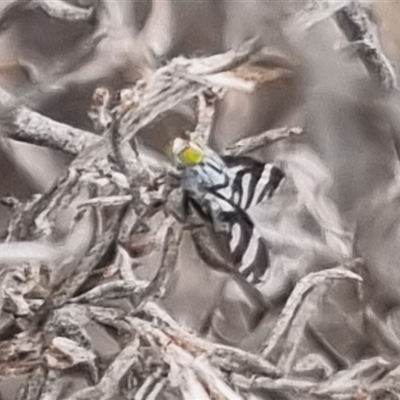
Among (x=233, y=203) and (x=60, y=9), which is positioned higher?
(x=60, y=9)

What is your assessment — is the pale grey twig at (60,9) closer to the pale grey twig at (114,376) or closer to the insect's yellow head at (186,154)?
the insect's yellow head at (186,154)

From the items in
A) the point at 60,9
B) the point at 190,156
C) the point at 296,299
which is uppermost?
the point at 60,9

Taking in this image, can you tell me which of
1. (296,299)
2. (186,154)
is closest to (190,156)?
(186,154)

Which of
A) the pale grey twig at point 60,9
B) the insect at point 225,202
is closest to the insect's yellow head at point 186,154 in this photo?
the insect at point 225,202

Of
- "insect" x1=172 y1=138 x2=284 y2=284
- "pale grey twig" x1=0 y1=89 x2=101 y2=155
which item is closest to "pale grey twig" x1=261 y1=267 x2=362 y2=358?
"insect" x1=172 y1=138 x2=284 y2=284

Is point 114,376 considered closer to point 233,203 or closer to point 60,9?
point 233,203

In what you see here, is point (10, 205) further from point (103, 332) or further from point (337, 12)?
point (337, 12)

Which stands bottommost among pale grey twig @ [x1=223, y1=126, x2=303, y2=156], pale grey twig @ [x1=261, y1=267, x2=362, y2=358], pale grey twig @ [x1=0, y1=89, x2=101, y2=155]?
pale grey twig @ [x1=261, y1=267, x2=362, y2=358]

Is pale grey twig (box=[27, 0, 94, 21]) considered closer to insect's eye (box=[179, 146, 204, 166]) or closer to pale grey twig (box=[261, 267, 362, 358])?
insect's eye (box=[179, 146, 204, 166])
